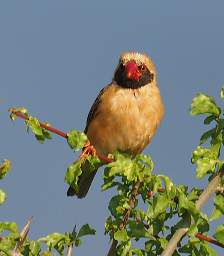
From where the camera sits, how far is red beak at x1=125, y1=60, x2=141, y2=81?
7.97 meters

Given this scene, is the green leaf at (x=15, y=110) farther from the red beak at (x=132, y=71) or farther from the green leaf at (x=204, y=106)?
the red beak at (x=132, y=71)

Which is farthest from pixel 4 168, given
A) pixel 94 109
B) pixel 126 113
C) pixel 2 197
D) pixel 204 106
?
pixel 94 109

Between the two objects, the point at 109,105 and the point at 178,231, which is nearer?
the point at 178,231

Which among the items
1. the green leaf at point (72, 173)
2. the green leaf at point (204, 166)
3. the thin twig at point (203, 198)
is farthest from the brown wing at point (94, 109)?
the thin twig at point (203, 198)

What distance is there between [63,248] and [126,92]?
15.4 feet

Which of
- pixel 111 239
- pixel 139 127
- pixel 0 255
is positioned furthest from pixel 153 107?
pixel 0 255

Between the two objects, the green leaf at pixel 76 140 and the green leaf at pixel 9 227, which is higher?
the green leaf at pixel 76 140

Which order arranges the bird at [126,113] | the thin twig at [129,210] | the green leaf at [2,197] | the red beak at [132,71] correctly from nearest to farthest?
the green leaf at [2,197] < the thin twig at [129,210] < the bird at [126,113] < the red beak at [132,71]

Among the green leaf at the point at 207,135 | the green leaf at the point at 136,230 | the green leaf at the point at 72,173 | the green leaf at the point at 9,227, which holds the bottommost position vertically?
the green leaf at the point at 9,227

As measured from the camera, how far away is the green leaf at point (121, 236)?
122 inches

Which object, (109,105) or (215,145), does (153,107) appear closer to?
(109,105)

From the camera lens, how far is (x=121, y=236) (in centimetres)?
312

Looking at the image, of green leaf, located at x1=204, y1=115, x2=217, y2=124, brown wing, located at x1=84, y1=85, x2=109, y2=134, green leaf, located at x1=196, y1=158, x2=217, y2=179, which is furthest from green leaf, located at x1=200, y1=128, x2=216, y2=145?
brown wing, located at x1=84, y1=85, x2=109, y2=134

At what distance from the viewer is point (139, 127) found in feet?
24.9
